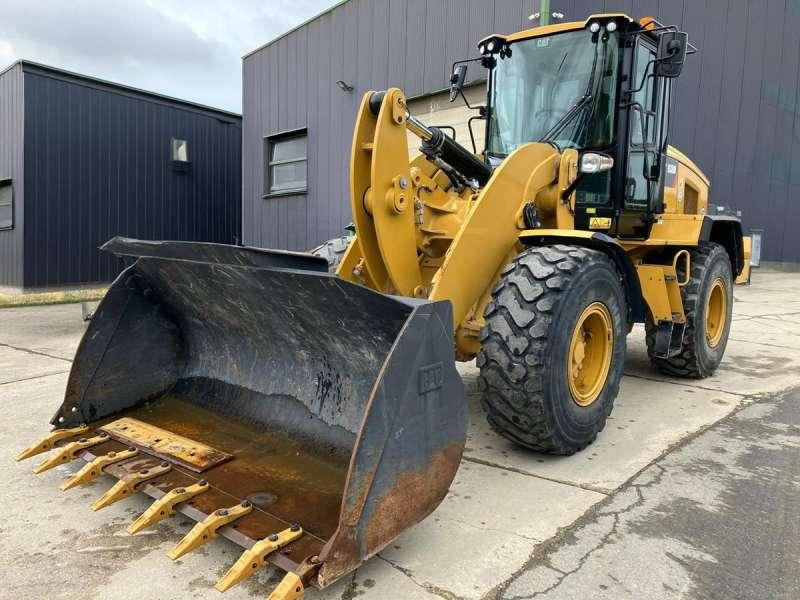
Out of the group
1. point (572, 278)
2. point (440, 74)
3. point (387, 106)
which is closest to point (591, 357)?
point (572, 278)

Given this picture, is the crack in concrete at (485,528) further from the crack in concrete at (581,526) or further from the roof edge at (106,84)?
the roof edge at (106,84)

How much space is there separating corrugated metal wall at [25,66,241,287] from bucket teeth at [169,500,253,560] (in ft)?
41.6

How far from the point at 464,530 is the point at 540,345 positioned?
97 cm

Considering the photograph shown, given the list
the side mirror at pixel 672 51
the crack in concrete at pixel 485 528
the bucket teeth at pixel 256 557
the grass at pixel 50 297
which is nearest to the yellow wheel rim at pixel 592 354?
the crack in concrete at pixel 485 528

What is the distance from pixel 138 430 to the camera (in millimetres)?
3168

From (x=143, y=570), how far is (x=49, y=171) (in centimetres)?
1430

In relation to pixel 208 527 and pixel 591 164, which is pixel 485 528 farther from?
pixel 591 164

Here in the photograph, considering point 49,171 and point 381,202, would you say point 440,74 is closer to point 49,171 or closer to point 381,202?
point 381,202

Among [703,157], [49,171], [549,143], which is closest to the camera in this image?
[549,143]

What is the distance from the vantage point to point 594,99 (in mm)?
4273

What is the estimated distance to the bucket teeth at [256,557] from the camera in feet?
6.55

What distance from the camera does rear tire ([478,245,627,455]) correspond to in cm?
309

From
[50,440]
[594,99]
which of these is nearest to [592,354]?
[594,99]

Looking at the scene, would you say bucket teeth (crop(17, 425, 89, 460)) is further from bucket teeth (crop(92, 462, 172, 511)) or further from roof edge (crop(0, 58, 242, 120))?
roof edge (crop(0, 58, 242, 120))
